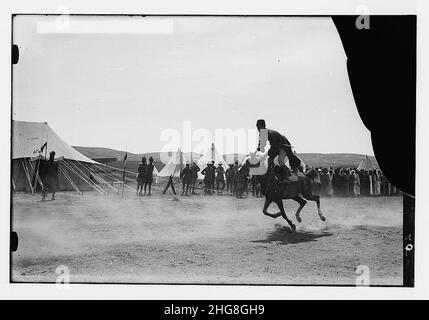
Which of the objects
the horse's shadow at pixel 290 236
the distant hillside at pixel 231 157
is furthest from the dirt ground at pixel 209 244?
the distant hillside at pixel 231 157

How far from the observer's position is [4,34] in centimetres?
483

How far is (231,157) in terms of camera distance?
4922 millimetres

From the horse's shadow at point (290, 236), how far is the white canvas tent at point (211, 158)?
690mm

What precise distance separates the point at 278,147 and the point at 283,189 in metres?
0.36

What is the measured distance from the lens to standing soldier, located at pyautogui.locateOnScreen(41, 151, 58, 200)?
16.2ft

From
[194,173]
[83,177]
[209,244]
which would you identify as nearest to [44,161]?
[83,177]

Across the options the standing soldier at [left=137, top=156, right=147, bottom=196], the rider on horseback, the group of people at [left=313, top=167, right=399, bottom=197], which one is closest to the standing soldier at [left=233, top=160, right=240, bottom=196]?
the rider on horseback

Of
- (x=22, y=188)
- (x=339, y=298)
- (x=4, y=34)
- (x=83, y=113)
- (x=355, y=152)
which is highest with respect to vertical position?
(x=4, y=34)

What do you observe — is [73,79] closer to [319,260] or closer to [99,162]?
[99,162]

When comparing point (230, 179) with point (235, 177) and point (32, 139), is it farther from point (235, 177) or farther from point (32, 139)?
point (32, 139)

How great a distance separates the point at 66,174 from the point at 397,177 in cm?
278

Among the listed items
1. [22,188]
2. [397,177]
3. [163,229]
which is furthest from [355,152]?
[22,188]

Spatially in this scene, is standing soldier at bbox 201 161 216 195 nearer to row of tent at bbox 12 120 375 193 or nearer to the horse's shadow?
row of tent at bbox 12 120 375 193

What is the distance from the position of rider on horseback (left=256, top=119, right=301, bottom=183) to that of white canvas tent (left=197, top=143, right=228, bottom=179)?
1.11 feet
